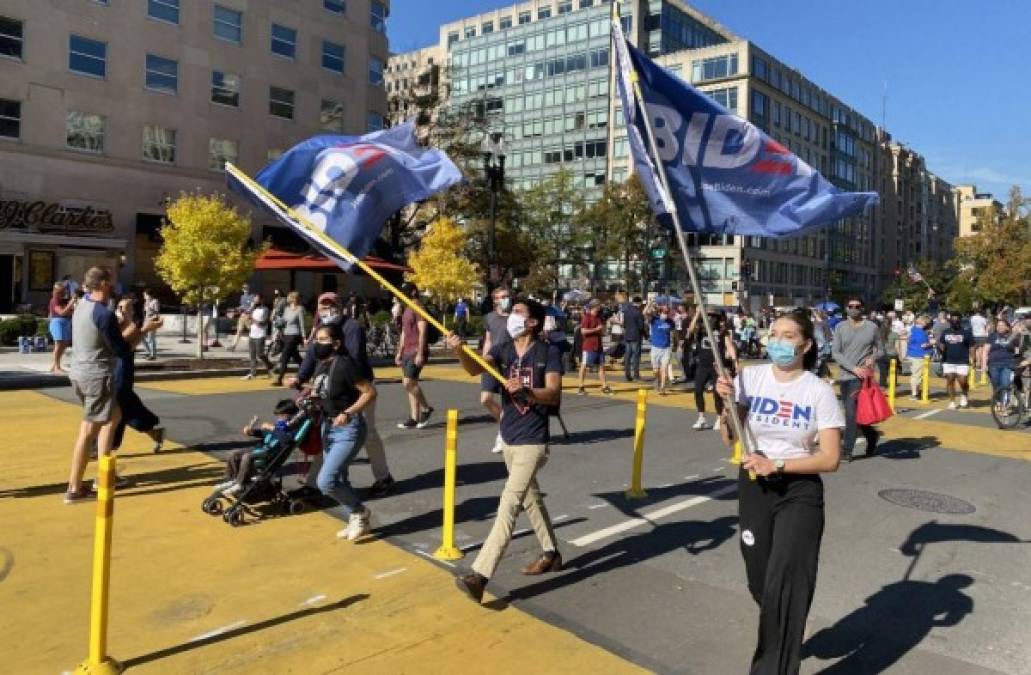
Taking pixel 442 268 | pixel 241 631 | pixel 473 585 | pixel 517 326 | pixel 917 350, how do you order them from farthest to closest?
pixel 442 268 → pixel 917 350 → pixel 517 326 → pixel 473 585 → pixel 241 631

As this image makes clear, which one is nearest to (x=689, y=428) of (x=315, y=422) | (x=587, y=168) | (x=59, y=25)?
(x=315, y=422)

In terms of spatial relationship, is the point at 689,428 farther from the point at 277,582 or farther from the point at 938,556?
the point at 277,582

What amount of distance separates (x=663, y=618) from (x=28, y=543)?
A: 4579 mm

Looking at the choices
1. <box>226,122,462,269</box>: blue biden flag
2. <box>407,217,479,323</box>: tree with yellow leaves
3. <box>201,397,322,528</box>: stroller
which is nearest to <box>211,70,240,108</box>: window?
<box>407,217,479,323</box>: tree with yellow leaves

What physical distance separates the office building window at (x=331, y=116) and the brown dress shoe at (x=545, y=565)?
38.0 meters

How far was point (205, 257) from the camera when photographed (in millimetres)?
20297

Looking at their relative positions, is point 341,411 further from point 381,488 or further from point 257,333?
point 257,333

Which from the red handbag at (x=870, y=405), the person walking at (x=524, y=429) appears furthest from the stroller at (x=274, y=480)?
the red handbag at (x=870, y=405)

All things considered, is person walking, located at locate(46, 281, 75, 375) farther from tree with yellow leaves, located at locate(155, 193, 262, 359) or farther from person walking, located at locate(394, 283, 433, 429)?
person walking, located at locate(394, 283, 433, 429)

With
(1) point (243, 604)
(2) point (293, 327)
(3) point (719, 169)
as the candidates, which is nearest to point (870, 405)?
(3) point (719, 169)

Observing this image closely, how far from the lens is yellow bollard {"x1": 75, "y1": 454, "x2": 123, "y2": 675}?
11.9ft

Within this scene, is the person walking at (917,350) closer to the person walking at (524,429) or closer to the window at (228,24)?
the person walking at (524,429)

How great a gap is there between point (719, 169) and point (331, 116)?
1484 inches

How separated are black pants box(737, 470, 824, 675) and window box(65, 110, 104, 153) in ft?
114
